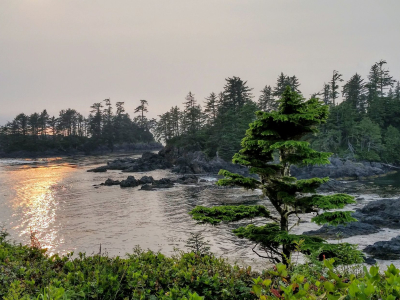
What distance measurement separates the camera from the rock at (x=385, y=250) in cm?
1442

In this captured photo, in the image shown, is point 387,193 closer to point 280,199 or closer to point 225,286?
point 280,199

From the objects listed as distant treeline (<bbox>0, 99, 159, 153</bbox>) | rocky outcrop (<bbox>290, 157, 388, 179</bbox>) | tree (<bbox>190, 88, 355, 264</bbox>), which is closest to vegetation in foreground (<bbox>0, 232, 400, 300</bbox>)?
tree (<bbox>190, 88, 355, 264</bbox>)

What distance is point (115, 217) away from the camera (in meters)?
24.0

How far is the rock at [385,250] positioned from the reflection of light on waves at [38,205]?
16.2 metres

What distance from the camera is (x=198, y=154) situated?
6034cm

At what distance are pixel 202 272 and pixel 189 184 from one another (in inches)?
1447

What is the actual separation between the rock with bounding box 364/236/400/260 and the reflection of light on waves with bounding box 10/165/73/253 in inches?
639

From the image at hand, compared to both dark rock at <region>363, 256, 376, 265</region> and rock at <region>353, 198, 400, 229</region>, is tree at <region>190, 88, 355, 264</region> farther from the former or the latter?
rock at <region>353, 198, 400, 229</region>

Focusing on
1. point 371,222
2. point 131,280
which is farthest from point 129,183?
point 131,280

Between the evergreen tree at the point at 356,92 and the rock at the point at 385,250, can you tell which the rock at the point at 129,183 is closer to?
A: the rock at the point at 385,250

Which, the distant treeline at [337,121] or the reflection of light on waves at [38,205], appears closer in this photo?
the reflection of light on waves at [38,205]

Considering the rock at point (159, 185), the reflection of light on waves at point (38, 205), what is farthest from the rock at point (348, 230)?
the rock at point (159, 185)

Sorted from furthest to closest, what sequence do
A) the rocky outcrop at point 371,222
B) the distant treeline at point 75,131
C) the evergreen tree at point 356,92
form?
the distant treeline at point 75,131, the evergreen tree at point 356,92, the rocky outcrop at point 371,222

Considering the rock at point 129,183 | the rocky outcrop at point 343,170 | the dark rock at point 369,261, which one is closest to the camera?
the dark rock at point 369,261
